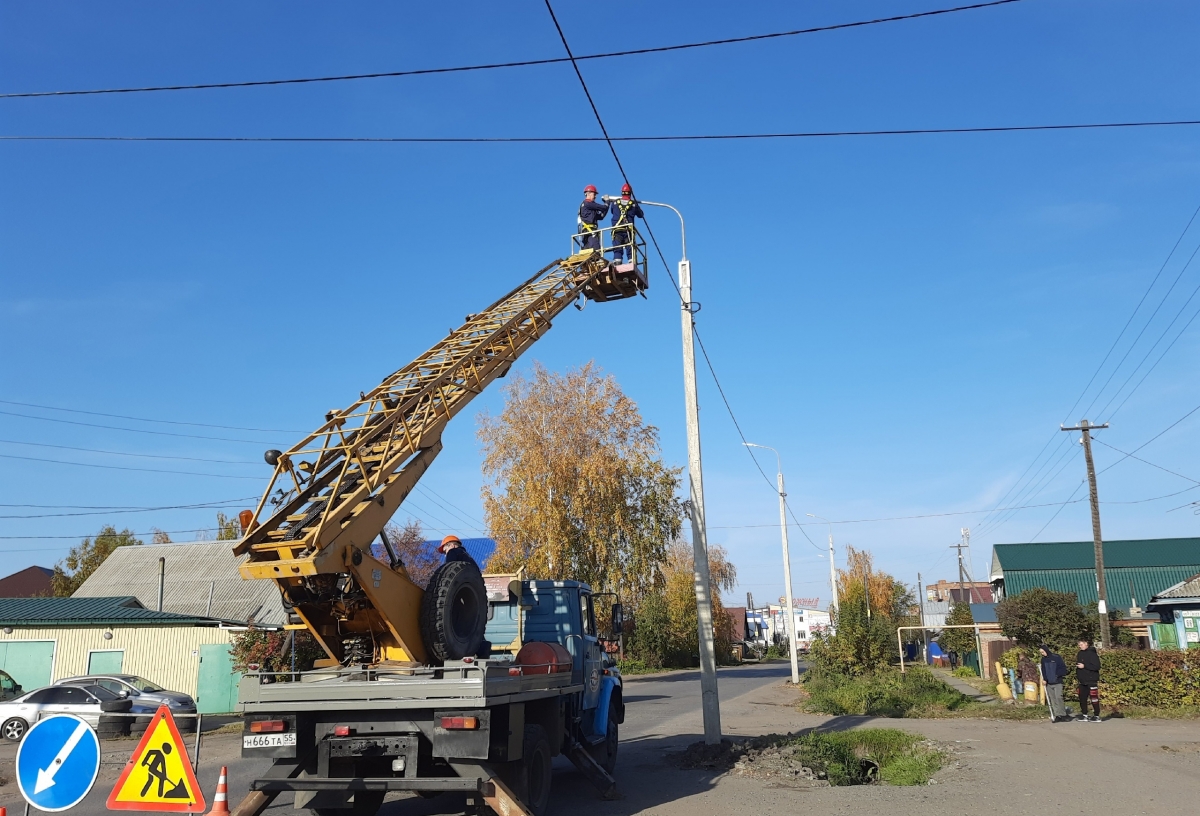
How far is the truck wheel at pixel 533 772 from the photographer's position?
28.8ft

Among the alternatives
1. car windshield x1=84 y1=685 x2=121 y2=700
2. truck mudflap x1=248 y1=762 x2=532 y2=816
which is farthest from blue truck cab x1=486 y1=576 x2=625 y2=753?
car windshield x1=84 y1=685 x2=121 y2=700

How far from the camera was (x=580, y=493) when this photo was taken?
3575cm

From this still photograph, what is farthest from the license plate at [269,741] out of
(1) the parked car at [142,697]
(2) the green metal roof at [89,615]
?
(2) the green metal roof at [89,615]

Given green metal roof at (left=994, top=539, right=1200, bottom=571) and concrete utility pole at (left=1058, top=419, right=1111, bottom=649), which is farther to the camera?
green metal roof at (left=994, top=539, right=1200, bottom=571)

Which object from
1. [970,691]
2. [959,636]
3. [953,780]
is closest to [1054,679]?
[953,780]

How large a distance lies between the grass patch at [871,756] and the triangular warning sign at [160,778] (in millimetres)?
8635

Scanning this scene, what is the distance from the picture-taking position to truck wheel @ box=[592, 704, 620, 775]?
11.8 m

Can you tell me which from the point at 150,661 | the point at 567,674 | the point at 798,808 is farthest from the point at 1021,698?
the point at 150,661

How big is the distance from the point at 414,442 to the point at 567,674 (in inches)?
127

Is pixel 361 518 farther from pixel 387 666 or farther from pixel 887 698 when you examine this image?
pixel 887 698

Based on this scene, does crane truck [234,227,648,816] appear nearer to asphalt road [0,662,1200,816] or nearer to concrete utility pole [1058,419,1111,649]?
asphalt road [0,662,1200,816]

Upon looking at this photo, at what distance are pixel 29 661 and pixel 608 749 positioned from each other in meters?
24.0

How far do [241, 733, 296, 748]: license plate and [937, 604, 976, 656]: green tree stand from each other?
41226 mm

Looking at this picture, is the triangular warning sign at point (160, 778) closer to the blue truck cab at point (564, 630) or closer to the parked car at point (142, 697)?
the blue truck cab at point (564, 630)
